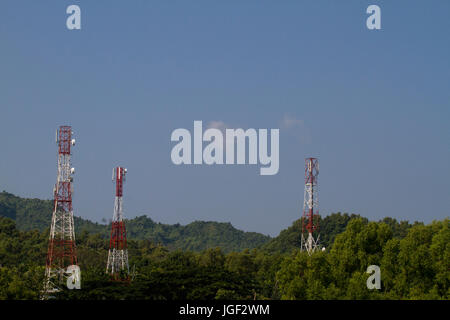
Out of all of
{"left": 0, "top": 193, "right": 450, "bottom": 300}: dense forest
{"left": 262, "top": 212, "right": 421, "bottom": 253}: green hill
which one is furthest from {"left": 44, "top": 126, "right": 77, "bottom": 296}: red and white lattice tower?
{"left": 262, "top": 212, "right": 421, "bottom": 253}: green hill

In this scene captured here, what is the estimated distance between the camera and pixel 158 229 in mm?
197250

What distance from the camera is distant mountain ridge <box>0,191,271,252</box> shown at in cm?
17800

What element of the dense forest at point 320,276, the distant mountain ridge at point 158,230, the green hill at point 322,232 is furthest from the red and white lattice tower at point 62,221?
the distant mountain ridge at point 158,230

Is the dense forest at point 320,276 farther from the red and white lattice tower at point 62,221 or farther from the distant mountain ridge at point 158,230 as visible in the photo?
the distant mountain ridge at point 158,230

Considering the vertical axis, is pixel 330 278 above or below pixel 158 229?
below

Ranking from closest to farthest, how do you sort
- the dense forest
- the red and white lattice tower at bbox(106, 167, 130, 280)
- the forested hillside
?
the forested hillside
the dense forest
the red and white lattice tower at bbox(106, 167, 130, 280)

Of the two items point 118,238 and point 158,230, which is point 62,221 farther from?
point 158,230

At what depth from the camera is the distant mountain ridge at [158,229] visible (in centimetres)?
17800

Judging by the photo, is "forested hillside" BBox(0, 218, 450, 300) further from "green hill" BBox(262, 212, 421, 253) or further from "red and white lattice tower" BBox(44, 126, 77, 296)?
"green hill" BBox(262, 212, 421, 253)

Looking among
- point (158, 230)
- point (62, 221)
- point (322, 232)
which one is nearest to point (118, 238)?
point (62, 221)

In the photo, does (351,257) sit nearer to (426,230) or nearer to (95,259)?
(426,230)
